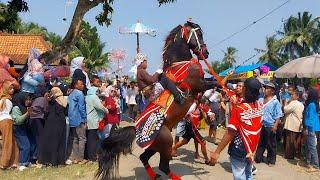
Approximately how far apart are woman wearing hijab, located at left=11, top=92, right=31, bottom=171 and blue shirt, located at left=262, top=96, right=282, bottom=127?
4.64 meters

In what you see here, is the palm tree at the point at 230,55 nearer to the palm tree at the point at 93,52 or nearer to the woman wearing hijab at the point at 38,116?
the palm tree at the point at 93,52

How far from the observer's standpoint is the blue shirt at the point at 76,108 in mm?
8672

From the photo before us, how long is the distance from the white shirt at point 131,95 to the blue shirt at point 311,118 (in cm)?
1049

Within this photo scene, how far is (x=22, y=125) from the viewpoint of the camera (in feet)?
28.9

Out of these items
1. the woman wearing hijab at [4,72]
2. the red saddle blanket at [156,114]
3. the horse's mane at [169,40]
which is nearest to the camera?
the red saddle blanket at [156,114]

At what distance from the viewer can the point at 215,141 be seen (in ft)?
37.1

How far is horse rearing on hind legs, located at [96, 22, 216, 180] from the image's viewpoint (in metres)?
6.61

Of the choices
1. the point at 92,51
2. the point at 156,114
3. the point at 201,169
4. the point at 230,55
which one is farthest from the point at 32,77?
the point at 230,55

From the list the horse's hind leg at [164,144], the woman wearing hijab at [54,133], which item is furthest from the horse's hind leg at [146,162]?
the woman wearing hijab at [54,133]

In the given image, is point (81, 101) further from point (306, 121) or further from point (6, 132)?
point (306, 121)

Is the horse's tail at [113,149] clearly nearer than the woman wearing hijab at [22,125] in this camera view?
Yes

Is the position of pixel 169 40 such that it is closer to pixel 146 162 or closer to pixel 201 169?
pixel 146 162

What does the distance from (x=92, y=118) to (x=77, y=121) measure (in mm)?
313

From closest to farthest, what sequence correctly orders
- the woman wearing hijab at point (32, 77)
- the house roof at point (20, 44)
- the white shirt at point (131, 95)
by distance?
the woman wearing hijab at point (32, 77)
the white shirt at point (131, 95)
the house roof at point (20, 44)
